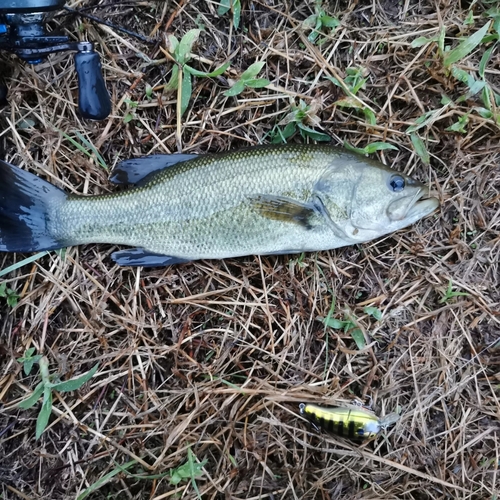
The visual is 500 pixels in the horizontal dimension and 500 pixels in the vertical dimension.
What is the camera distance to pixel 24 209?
310 centimetres

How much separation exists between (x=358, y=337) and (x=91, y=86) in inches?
94.9

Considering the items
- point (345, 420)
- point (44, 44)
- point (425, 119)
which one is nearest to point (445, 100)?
point (425, 119)

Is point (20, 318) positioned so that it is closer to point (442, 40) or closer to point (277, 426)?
point (277, 426)

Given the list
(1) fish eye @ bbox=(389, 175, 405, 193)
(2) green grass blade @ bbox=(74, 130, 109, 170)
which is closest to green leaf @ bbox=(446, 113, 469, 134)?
(1) fish eye @ bbox=(389, 175, 405, 193)

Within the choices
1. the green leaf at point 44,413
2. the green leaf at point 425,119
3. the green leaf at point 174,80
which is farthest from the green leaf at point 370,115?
the green leaf at point 44,413

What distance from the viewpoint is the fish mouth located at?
298cm

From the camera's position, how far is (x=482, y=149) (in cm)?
324

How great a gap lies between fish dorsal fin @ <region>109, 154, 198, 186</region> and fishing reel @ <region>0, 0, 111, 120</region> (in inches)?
13.6

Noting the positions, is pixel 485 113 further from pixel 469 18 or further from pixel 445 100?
pixel 469 18

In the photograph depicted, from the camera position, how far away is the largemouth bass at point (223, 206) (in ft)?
9.76

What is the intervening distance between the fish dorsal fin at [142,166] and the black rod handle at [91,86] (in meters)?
0.35

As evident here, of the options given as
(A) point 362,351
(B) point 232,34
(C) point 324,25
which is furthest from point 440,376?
(B) point 232,34

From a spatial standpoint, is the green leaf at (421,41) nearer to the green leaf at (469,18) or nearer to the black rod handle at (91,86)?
the green leaf at (469,18)

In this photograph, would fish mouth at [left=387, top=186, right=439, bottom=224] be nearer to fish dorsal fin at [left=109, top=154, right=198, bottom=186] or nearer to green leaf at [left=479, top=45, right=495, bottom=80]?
green leaf at [left=479, top=45, right=495, bottom=80]
